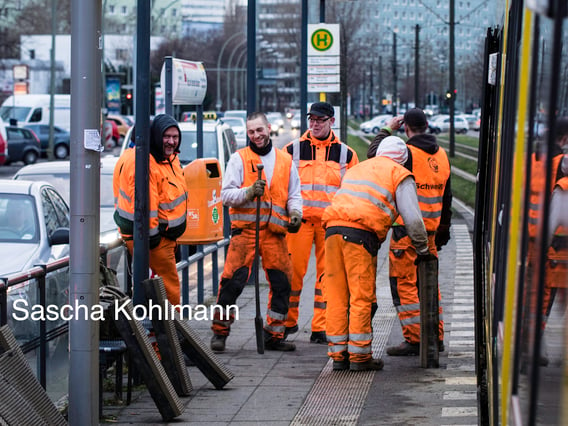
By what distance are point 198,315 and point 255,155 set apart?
2.58 m

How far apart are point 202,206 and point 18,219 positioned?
5.28 feet

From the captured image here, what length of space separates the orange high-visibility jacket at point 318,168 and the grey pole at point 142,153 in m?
2.13

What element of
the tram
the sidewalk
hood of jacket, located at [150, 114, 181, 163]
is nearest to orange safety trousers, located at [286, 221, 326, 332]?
the sidewalk

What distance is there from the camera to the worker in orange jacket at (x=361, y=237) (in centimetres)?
824

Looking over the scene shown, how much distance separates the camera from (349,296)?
8.53 metres

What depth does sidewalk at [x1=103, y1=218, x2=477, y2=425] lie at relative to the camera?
23.1 feet

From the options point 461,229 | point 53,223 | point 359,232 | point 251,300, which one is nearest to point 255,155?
point 359,232

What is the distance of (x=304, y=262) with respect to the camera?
9.75 metres

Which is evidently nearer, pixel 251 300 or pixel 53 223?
pixel 53 223

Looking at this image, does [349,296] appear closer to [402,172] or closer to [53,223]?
[402,172]

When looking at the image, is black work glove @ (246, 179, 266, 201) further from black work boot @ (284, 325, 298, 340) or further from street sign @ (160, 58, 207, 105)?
street sign @ (160, 58, 207, 105)

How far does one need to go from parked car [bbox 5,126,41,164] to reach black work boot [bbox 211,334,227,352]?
123 ft

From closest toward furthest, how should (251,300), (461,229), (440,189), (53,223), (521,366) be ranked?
1. (521,366)
2. (440,189)
3. (53,223)
4. (251,300)
5. (461,229)

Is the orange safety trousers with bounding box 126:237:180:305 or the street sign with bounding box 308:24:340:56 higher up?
the street sign with bounding box 308:24:340:56
